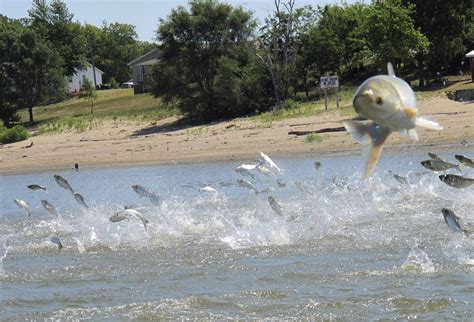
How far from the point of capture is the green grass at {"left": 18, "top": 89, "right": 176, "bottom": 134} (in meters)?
42.2

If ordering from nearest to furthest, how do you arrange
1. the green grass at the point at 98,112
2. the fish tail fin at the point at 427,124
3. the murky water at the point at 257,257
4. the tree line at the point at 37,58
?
the fish tail fin at the point at 427,124 → the murky water at the point at 257,257 → the green grass at the point at 98,112 → the tree line at the point at 37,58

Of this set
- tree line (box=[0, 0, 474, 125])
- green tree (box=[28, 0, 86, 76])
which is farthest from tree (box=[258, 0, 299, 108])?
green tree (box=[28, 0, 86, 76])

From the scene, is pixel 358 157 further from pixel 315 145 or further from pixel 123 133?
pixel 123 133

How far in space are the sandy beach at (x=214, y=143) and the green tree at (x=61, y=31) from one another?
3643 centimetres

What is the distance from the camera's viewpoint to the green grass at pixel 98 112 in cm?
4222

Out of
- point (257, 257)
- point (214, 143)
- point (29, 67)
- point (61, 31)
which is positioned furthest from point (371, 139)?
point (61, 31)

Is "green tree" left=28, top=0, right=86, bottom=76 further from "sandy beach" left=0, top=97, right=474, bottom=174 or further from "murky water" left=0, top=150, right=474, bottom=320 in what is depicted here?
"murky water" left=0, top=150, right=474, bottom=320

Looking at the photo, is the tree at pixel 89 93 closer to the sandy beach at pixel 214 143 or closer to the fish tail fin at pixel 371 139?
the sandy beach at pixel 214 143

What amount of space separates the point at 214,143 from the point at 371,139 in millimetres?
26479

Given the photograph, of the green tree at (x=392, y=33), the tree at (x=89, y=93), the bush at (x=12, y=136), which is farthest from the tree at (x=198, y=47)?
the tree at (x=89, y=93)

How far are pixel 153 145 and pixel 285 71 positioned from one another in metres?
10.9

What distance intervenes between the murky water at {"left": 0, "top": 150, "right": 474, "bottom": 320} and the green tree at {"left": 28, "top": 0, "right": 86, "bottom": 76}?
5721 cm

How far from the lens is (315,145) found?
85.7 feet

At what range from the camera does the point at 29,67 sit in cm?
5644
